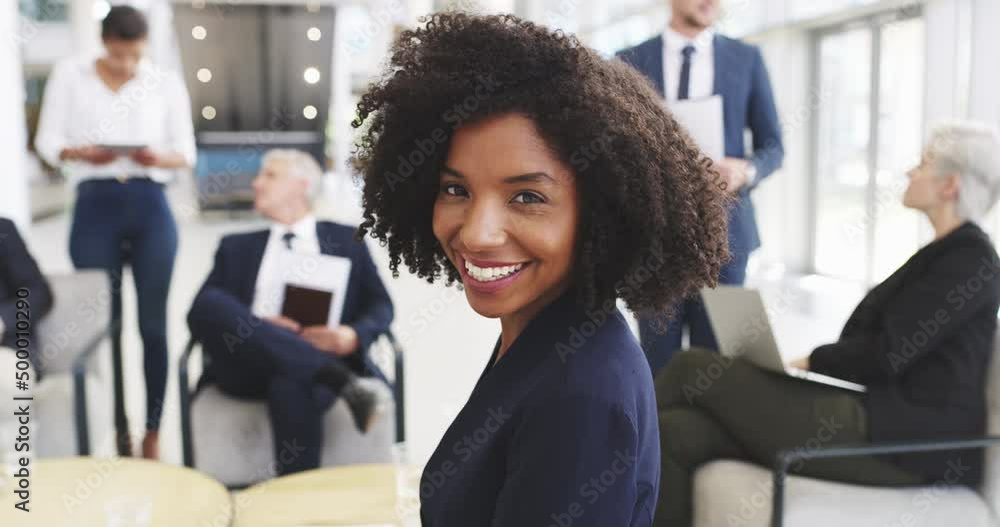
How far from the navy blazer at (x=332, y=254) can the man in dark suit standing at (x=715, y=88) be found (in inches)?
43.1

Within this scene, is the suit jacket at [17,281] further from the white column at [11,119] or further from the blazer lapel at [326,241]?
the white column at [11,119]

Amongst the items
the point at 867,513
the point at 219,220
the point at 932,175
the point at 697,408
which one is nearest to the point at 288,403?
the point at 697,408

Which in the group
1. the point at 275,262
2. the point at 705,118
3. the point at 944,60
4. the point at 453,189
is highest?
the point at 944,60

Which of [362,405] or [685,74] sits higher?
[685,74]

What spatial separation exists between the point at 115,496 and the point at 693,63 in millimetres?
2131

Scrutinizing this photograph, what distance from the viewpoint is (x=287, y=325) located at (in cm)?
342

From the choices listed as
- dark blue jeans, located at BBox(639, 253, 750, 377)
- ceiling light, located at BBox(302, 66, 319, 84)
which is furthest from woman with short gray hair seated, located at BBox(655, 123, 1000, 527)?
ceiling light, located at BBox(302, 66, 319, 84)

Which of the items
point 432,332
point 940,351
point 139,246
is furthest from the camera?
point 432,332

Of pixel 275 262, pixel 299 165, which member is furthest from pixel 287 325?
pixel 299 165

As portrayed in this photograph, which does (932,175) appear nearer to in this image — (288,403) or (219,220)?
(288,403)

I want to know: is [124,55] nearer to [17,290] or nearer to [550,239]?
[17,290]

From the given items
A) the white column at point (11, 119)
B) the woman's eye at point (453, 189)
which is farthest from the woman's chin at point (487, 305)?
the white column at point (11, 119)

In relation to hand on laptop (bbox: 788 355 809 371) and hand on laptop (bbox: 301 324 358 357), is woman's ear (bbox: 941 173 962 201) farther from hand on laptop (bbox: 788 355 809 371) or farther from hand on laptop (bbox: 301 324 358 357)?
hand on laptop (bbox: 301 324 358 357)

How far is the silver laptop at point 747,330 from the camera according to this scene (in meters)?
2.63
